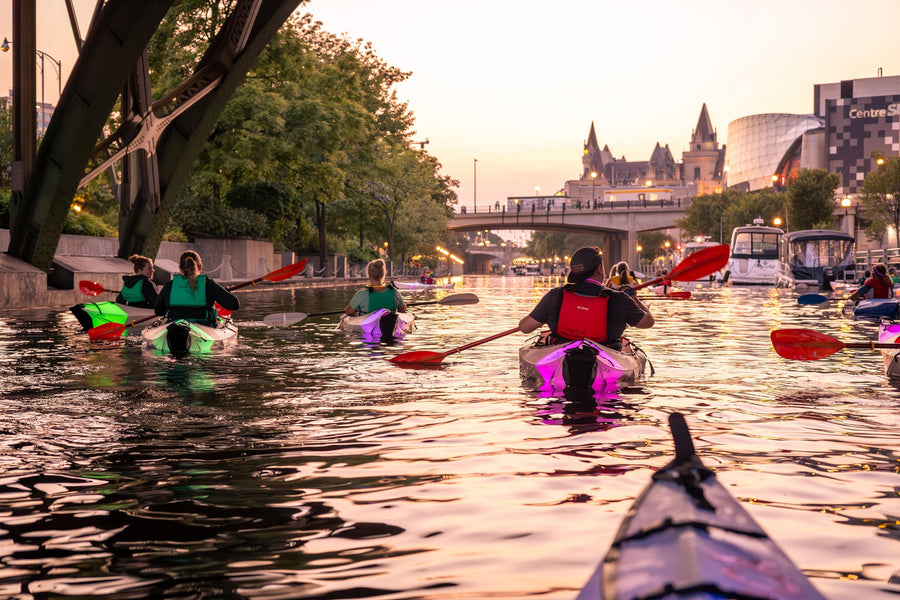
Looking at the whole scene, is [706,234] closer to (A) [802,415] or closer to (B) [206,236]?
(B) [206,236]

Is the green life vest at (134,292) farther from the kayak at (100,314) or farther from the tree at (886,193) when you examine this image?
the tree at (886,193)

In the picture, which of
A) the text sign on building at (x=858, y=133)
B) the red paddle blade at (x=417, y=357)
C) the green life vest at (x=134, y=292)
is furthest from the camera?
Answer: the text sign on building at (x=858, y=133)

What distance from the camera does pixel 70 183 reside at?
2261 cm

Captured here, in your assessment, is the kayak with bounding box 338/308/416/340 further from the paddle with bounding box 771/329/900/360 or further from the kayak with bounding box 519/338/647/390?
the paddle with bounding box 771/329/900/360

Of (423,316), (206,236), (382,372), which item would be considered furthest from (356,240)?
(382,372)

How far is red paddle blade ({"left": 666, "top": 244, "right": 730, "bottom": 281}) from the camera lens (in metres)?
11.5

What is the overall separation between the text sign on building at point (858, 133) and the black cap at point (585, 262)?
134 metres

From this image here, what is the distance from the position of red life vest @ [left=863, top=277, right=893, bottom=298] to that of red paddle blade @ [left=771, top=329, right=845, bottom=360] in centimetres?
1206

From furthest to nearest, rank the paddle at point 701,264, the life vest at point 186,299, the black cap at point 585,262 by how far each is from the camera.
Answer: the life vest at point 186,299 → the paddle at point 701,264 → the black cap at point 585,262

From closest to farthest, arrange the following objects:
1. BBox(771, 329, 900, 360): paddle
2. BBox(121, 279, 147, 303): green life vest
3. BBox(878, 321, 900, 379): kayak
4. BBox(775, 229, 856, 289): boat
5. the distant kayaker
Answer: BBox(771, 329, 900, 360): paddle → BBox(878, 321, 900, 379): kayak → BBox(121, 279, 147, 303): green life vest → the distant kayaker → BBox(775, 229, 856, 289): boat

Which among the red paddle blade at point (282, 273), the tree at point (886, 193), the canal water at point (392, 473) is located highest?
the tree at point (886, 193)

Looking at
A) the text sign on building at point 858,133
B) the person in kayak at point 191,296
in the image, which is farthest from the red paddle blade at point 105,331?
the text sign on building at point 858,133

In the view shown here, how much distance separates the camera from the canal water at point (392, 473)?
3.88 m

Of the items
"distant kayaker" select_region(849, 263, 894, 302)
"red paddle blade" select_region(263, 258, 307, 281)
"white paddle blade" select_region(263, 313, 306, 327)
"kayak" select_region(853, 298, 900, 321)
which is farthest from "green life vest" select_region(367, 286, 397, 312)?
"distant kayaker" select_region(849, 263, 894, 302)
